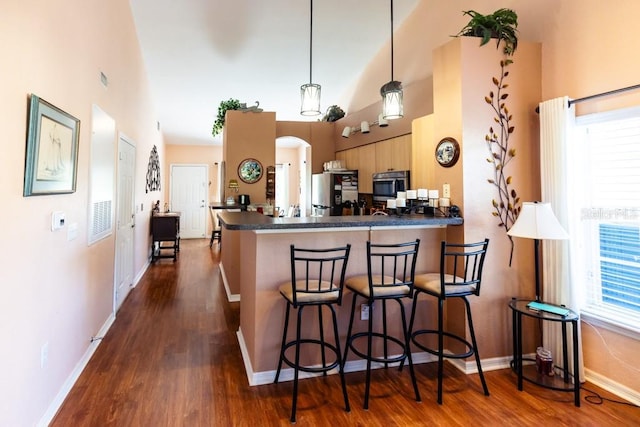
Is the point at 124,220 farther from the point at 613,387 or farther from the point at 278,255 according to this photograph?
the point at 613,387

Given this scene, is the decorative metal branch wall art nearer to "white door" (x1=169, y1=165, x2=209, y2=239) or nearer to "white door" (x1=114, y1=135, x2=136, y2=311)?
"white door" (x1=114, y1=135, x2=136, y2=311)

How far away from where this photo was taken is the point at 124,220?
14.0 feet

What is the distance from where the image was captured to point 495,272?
2689 millimetres

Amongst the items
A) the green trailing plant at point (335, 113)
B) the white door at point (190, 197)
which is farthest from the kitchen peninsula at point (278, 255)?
the white door at point (190, 197)

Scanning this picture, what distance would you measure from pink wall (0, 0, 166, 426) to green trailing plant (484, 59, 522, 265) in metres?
2.91

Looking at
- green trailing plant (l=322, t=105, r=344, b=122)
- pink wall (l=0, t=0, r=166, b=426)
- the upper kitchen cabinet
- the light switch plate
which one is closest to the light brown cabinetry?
the upper kitchen cabinet

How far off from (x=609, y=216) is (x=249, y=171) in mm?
4015

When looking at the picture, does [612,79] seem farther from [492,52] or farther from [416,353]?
[416,353]

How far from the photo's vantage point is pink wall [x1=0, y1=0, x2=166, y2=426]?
1.58m

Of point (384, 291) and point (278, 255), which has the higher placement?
point (278, 255)

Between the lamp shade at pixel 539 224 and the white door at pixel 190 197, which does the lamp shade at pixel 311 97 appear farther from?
the white door at pixel 190 197

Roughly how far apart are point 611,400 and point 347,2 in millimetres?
4662

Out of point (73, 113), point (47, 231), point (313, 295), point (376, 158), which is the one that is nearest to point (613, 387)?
point (313, 295)

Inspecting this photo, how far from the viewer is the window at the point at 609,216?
2.22m
